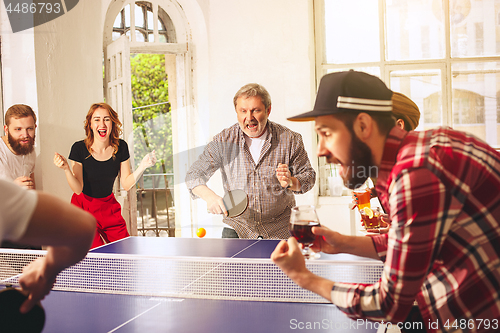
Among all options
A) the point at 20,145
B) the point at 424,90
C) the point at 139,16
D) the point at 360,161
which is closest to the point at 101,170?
the point at 20,145

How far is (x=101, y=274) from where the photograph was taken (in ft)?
6.79

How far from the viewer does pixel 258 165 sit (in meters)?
3.47

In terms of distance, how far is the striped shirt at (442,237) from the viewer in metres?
1.06

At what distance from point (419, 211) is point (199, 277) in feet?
3.95

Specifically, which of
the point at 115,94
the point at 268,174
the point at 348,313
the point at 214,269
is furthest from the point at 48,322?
the point at 115,94

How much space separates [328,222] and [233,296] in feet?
11.8

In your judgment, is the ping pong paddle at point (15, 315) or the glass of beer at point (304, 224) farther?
the glass of beer at point (304, 224)

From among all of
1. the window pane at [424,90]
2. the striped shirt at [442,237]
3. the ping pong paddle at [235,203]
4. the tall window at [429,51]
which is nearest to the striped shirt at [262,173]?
the ping pong paddle at [235,203]

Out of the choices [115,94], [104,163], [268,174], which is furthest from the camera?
[115,94]

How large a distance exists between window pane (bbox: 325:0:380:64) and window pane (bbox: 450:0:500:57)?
2.96 feet

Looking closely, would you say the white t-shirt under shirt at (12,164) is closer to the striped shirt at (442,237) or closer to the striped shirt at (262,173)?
the striped shirt at (262,173)

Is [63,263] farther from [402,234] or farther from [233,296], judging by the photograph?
[233,296]

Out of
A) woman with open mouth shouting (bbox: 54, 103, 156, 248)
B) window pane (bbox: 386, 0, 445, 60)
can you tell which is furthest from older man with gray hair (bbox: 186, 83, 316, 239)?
window pane (bbox: 386, 0, 445, 60)

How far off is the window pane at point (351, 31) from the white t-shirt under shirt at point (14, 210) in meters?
5.13
